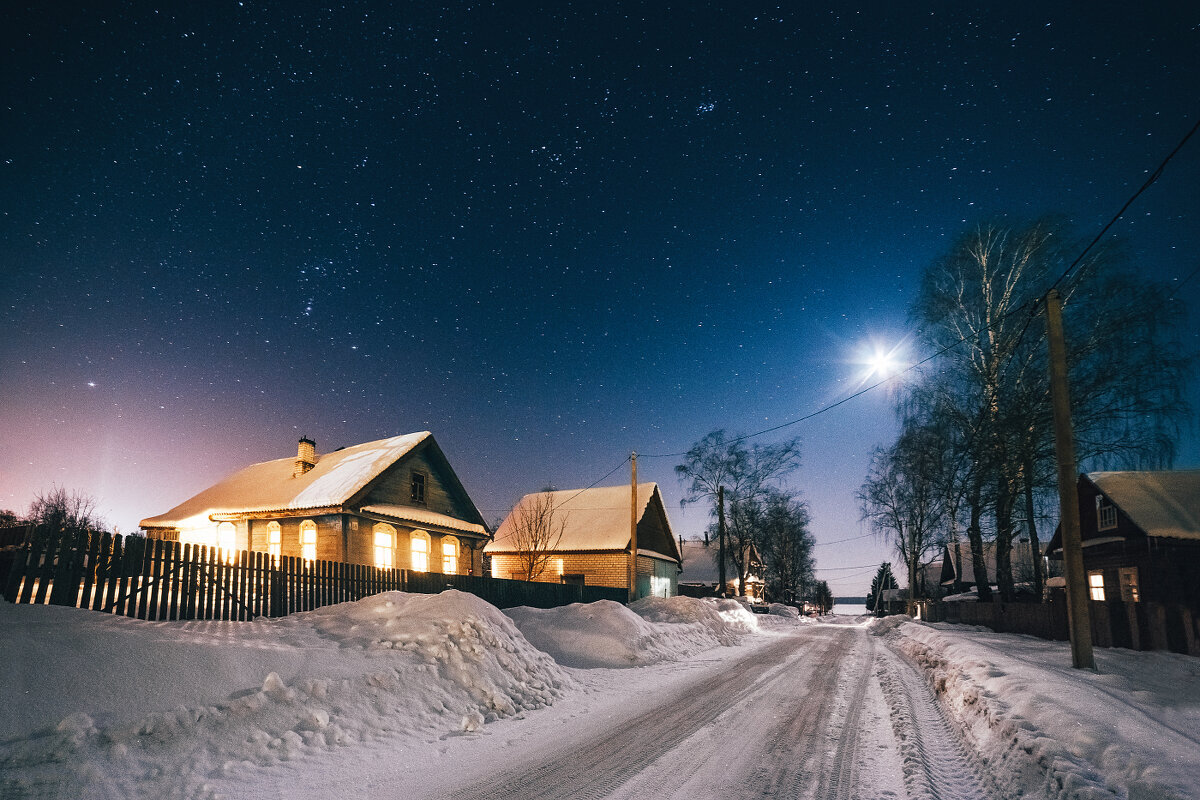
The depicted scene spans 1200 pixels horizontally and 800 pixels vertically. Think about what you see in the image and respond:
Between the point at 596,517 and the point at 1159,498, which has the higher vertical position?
the point at 1159,498

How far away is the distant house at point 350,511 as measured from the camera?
2133 cm

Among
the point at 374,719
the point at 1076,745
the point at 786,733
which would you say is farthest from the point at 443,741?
the point at 1076,745

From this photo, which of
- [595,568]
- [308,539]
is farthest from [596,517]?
[308,539]

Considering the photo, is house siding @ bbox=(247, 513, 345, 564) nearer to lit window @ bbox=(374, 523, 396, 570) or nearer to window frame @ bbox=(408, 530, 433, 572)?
lit window @ bbox=(374, 523, 396, 570)

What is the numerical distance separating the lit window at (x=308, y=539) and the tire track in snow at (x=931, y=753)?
19161 millimetres

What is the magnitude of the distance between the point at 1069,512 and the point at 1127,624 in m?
8.18

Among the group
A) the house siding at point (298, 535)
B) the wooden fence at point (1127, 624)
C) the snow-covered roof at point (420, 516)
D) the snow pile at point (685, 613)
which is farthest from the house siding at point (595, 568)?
the wooden fence at point (1127, 624)

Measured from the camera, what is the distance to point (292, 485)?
24.3 m

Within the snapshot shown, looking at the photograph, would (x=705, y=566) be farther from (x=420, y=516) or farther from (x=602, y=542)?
(x=420, y=516)

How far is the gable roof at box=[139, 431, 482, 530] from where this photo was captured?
21.7m

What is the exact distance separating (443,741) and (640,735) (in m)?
2.24

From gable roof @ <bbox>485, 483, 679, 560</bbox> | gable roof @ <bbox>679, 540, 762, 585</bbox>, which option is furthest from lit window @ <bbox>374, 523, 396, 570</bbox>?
gable roof @ <bbox>679, 540, 762, 585</bbox>

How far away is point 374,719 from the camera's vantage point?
6766mm

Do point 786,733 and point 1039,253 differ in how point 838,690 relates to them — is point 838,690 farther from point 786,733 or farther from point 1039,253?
point 1039,253
